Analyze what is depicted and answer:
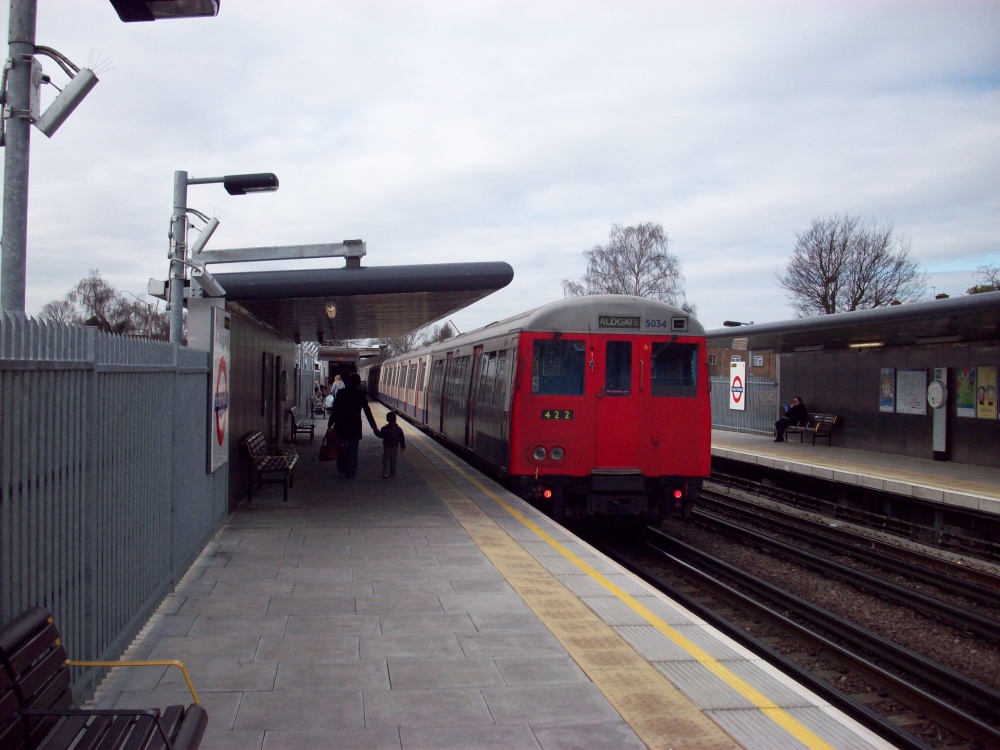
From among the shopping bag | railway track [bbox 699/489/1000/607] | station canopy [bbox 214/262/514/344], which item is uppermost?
station canopy [bbox 214/262/514/344]

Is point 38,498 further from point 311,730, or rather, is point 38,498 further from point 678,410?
point 678,410

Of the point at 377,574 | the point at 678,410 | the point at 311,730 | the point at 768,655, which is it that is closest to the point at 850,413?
the point at 678,410

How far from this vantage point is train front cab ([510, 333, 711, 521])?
10.2 metres

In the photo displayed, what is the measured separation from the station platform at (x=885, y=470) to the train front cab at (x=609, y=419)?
150 inches

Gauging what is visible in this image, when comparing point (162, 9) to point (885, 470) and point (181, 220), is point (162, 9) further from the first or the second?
point (885, 470)

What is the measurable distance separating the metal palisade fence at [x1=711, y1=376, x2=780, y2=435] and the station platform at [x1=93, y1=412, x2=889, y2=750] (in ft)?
53.5

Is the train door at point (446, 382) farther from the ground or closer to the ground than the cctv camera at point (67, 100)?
closer to the ground

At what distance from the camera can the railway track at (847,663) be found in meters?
5.66

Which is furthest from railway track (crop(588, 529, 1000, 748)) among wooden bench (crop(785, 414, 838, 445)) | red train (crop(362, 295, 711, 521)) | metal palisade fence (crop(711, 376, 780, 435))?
metal palisade fence (crop(711, 376, 780, 435))

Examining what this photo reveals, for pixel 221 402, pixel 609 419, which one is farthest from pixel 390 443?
pixel 221 402

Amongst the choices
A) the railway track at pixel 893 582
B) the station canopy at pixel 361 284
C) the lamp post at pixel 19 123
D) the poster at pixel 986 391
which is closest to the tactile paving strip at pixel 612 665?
the station canopy at pixel 361 284

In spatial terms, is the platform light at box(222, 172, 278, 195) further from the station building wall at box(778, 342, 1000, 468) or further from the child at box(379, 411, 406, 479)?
the station building wall at box(778, 342, 1000, 468)

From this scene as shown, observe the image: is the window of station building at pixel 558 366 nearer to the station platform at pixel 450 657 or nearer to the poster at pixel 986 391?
the station platform at pixel 450 657

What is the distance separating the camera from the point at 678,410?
1041 centimetres
